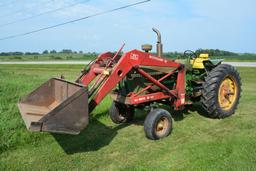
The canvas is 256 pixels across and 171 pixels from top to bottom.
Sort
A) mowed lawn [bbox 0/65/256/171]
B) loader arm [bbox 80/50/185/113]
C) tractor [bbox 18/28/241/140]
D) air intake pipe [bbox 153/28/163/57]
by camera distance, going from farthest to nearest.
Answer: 1. air intake pipe [bbox 153/28/163/57]
2. loader arm [bbox 80/50/185/113]
3. tractor [bbox 18/28/241/140]
4. mowed lawn [bbox 0/65/256/171]

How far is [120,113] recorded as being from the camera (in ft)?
23.2

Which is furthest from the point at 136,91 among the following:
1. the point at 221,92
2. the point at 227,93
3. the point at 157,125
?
the point at 227,93

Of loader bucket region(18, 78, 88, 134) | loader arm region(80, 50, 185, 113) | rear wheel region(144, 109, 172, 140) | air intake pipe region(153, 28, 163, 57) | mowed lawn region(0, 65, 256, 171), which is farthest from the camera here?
air intake pipe region(153, 28, 163, 57)

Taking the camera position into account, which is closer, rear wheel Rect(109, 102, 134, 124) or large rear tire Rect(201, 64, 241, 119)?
large rear tire Rect(201, 64, 241, 119)

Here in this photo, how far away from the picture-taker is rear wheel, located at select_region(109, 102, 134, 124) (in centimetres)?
693

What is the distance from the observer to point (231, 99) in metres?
7.49

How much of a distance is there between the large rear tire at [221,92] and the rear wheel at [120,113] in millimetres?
1716

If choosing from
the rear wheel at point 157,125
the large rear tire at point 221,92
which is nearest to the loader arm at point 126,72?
the large rear tire at point 221,92

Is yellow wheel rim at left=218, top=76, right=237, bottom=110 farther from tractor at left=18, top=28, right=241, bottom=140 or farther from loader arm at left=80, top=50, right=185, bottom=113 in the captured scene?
loader arm at left=80, top=50, right=185, bottom=113

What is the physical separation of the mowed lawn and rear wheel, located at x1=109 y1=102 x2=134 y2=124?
0.55 ft

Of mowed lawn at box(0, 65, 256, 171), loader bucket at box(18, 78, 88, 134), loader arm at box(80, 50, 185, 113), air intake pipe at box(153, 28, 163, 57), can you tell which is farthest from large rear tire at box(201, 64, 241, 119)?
loader bucket at box(18, 78, 88, 134)

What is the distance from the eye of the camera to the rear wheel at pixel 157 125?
5.64 metres

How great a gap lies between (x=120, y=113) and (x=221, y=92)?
2.46 m

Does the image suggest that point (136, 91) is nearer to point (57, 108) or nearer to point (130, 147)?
point (130, 147)
